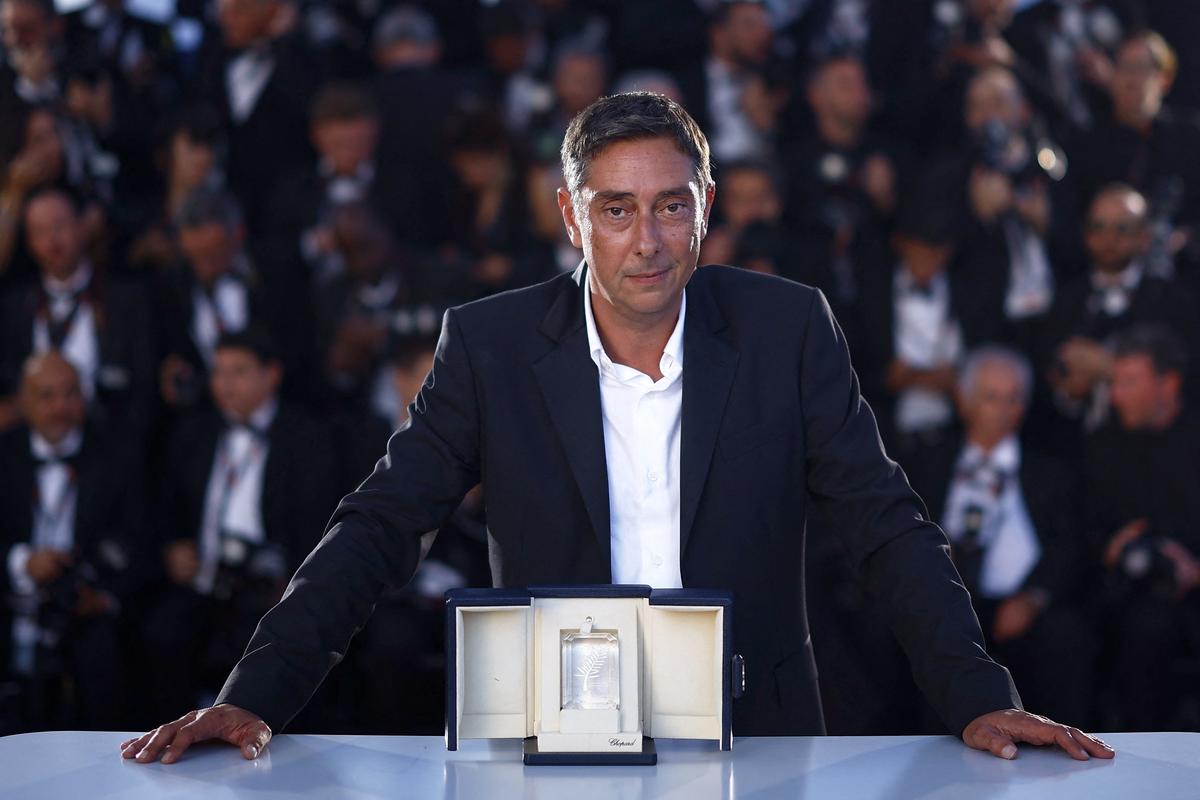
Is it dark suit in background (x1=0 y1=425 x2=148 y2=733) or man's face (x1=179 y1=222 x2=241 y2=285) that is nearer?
dark suit in background (x1=0 y1=425 x2=148 y2=733)

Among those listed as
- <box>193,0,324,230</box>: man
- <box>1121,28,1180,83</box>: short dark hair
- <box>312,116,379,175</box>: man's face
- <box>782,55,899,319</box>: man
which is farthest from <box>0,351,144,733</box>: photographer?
<box>1121,28,1180,83</box>: short dark hair

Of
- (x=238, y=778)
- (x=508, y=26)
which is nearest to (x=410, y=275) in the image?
(x=508, y=26)

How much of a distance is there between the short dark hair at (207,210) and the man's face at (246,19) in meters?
0.59

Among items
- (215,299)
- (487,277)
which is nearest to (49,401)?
(215,299)

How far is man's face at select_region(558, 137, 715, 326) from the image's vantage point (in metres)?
2.17

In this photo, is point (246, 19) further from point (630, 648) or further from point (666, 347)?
point (630, 648)

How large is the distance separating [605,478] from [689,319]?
1.00 feet

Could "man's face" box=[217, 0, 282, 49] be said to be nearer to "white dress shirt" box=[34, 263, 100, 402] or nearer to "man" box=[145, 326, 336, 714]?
"white dress shirt" box=[34, 263, 100, 402]

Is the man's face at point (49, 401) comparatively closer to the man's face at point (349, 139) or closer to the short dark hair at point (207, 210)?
the short dark hair at point (207, 210)

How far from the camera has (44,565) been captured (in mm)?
4758

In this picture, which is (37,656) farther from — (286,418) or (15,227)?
(15,227)

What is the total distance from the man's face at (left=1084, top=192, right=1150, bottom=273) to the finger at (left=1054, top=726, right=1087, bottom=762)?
3.27m

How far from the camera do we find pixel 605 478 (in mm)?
2268

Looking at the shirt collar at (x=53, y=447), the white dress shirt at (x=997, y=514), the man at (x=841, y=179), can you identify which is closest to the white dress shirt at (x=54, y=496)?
the shirt collar at (x=53, y=447)
